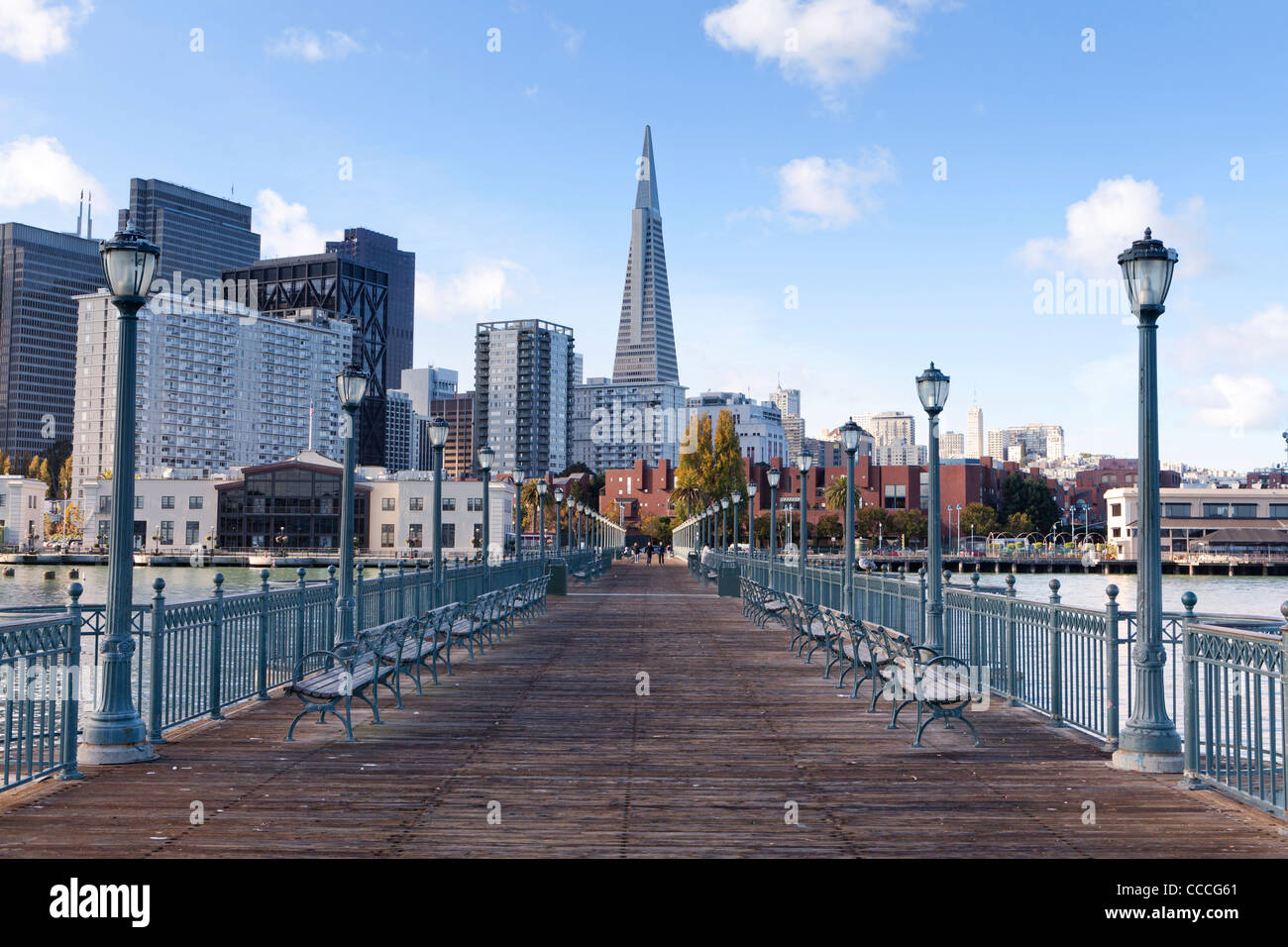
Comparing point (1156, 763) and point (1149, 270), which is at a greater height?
point (1149, 270)

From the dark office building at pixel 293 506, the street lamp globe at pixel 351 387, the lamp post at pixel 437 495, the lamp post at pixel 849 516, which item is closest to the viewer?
the street lamp globe at pixel 351 387

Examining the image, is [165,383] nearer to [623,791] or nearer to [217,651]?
[217,651]

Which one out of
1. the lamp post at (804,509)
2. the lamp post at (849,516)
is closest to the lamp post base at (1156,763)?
the lamp post at (849,516)

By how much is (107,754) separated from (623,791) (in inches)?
170

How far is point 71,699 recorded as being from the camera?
318 inches

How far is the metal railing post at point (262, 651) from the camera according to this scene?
464 inches

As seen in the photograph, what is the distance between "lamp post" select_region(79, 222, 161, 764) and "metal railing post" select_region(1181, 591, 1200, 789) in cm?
831

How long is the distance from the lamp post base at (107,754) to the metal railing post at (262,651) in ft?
9.87

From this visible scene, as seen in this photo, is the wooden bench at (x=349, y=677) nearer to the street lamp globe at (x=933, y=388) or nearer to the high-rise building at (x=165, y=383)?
the street lamp globe at (x=933, y=388)

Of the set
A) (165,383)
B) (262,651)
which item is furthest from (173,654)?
(165,383)
